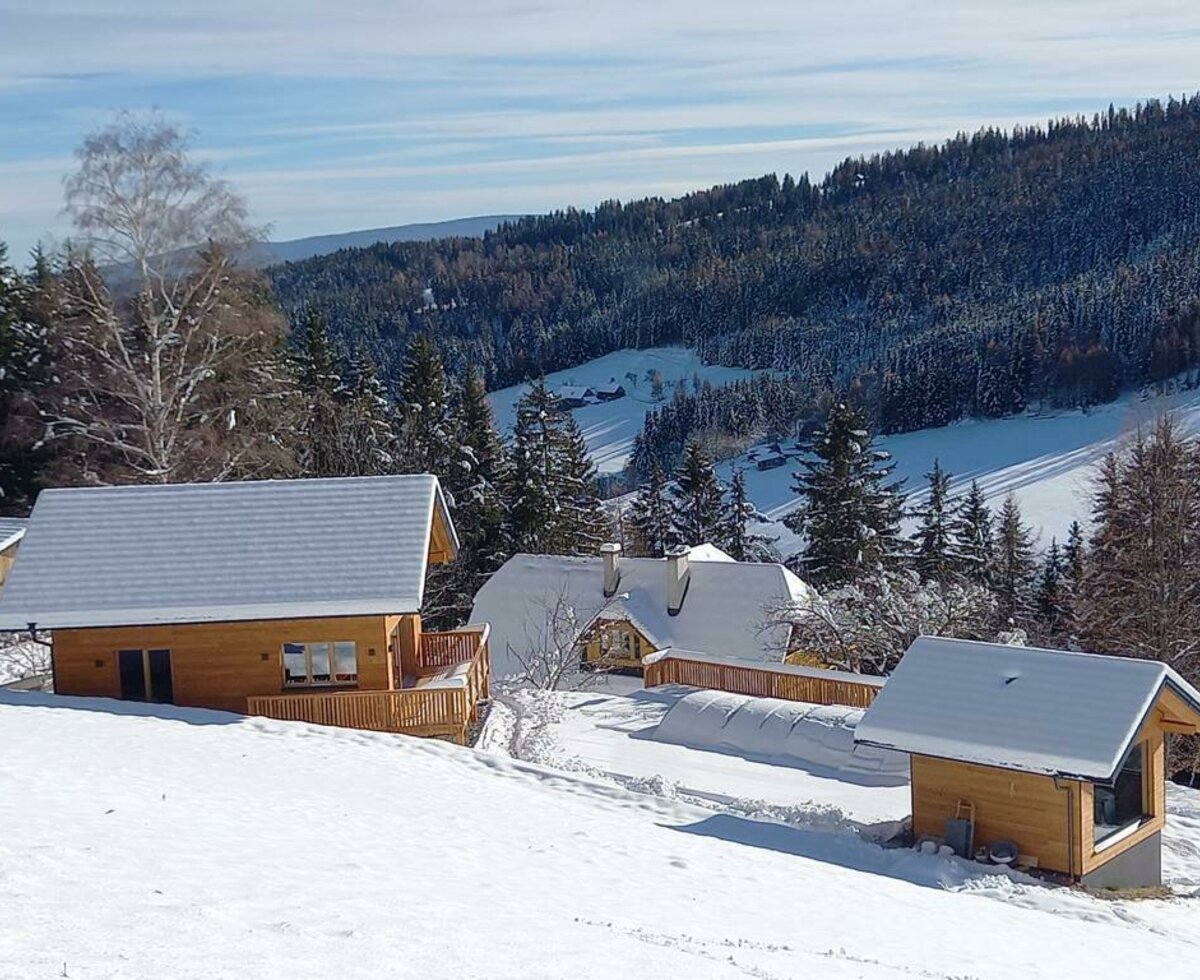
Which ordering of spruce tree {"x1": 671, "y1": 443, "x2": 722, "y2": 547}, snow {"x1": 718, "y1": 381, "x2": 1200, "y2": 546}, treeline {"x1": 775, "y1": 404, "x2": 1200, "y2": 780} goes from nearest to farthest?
treeline {"x1": 775, "y1": 404, "x2": 1200, "y2": 780}, spruce tree {"x1": 671, "y1": 443, "x2": 722, "y2": 547}, snow {"x1": 718, "y1": 381, "x2": 1200, "y2": 546}

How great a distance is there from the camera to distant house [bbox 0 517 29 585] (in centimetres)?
2823

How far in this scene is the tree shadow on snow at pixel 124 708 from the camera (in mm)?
17953

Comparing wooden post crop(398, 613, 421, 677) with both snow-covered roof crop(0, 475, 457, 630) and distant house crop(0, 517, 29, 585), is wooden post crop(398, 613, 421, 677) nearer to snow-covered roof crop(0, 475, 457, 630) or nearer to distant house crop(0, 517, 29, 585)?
snow-covered roof crop(0, 475, 457, 630)

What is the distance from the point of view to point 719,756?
20.9 m

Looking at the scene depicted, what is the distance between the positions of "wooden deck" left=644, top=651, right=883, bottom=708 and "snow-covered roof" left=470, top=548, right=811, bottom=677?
4673mm

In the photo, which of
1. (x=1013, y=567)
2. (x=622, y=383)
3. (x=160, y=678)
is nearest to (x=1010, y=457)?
(x=1013, y=567)

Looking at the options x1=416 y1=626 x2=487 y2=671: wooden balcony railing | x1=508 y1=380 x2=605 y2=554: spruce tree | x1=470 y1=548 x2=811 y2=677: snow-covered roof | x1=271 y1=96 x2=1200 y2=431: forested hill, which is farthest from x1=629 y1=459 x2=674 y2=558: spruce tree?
x1=271 y1=96 x2=1200 y2=431: forested hill

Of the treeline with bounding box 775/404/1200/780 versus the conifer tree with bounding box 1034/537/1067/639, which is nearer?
the treeline with bounding box 775/404/1200/780

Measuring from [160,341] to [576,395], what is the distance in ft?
383

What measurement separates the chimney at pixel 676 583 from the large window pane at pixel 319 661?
51.9 feet

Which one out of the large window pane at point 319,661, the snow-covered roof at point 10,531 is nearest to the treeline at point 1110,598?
the large window pane at point 319,661

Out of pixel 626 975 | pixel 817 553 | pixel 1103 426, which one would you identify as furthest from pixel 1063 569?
pixel 1103 426

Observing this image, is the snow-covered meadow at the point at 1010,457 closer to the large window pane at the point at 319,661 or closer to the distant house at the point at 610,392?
the distant house at the point at 610,392

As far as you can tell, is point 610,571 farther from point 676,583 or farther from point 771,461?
point 771,461
